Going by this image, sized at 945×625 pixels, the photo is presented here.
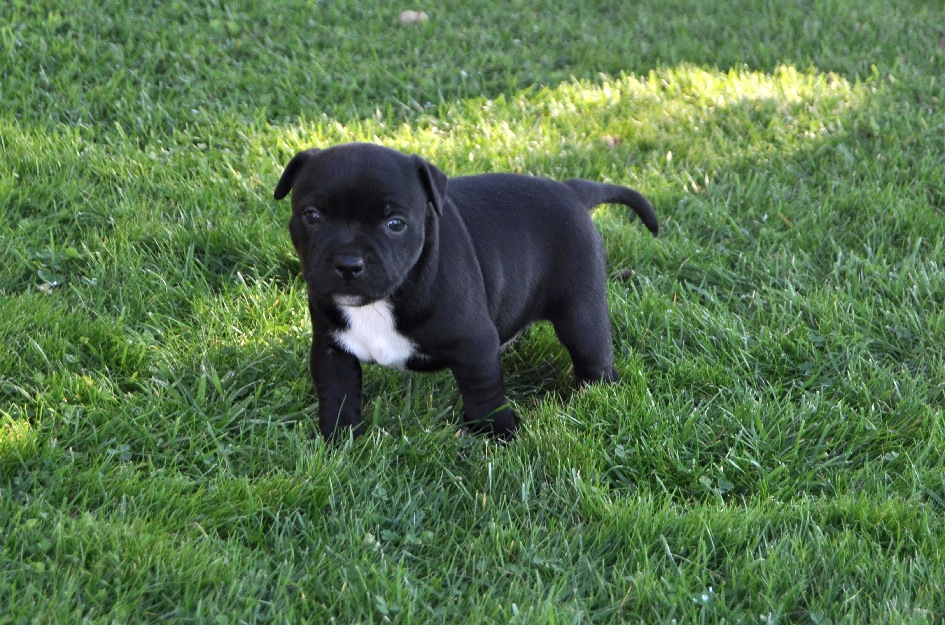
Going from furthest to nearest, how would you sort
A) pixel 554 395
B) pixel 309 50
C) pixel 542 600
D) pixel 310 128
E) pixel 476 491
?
1. pixel 309 50
2. pixel 310 128
3. pixel 554 395
4. pixel 476 491
5. pixel 542 600

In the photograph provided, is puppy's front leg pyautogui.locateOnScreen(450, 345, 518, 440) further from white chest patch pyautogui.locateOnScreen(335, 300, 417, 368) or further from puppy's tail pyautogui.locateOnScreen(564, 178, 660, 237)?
puppy's tail pyautogui.locateOnScreen(564, 178, 660, 237)

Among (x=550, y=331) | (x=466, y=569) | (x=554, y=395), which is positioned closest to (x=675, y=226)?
(x=550, y=331)

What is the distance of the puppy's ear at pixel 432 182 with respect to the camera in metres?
3.52

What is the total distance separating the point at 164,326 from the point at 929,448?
310 centimetres

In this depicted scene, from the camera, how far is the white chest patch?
3.65m

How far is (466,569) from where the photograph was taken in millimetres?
3203

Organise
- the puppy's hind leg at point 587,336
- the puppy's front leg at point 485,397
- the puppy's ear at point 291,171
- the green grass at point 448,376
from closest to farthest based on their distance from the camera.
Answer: the green grass at point 448,376
the puppy's ear at point 291,171
the puppy's front leg at point 485,397
the puppy's hind leg at point 587,336

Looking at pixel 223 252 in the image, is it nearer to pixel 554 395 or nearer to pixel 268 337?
A: pixel 268 337

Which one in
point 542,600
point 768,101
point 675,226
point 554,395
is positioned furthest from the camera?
point 768,101

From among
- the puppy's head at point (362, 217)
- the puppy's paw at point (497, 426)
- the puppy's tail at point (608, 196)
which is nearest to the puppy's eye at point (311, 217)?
the puppy's head at point (362, 217)

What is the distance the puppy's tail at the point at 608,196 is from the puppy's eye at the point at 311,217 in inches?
48.3

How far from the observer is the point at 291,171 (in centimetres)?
367

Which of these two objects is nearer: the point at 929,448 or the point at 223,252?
the point at 929,448

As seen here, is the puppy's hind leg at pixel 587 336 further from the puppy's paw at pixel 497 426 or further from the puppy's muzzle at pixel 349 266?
the puppy's muzzle at pixel 349 266
